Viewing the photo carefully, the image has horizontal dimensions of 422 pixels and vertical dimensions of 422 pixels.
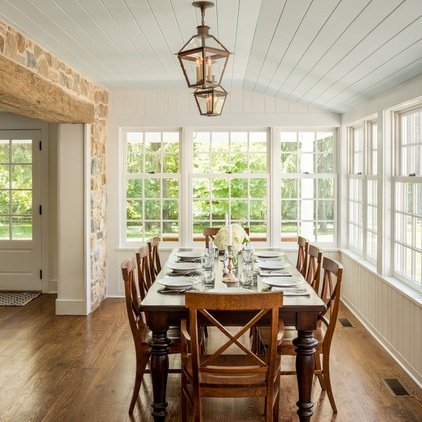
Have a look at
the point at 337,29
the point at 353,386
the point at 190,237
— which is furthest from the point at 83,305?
the point at 337,29

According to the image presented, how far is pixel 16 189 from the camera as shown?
286 inches

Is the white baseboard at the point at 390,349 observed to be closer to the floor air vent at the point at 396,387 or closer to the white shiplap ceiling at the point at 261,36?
the floor air vent at the point at 396,387

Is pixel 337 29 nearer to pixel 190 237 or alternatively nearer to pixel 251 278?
pixel 251 278

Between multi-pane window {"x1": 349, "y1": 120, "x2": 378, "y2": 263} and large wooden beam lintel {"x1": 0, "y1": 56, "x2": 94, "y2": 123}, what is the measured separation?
3.12 meters

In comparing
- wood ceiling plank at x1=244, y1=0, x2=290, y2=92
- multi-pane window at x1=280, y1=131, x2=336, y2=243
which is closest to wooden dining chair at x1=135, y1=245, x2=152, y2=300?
wood ceiling plank at x1=244, y1=0, x2=290, y2=92

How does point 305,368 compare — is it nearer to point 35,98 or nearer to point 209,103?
point 209,103

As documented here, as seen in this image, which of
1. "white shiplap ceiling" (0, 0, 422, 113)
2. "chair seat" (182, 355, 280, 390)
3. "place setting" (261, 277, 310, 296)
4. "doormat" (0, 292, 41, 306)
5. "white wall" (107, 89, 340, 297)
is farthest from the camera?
"white wall" (107, 89, 340, 297)

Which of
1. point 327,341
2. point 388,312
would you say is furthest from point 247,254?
point 388,312

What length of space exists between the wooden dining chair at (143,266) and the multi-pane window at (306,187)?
2.78m

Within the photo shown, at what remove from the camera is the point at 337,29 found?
11.4 ft

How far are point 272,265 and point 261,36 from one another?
1858mm

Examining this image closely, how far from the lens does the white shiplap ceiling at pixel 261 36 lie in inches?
127

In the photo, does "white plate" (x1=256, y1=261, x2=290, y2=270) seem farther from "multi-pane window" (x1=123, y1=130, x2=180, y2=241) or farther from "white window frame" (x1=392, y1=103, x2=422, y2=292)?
"multi-pane window" (x1=123, y1=130, x2=180, y2=241)

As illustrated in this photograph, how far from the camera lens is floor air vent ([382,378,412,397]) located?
371 centimetres
